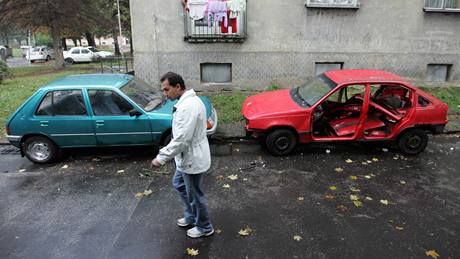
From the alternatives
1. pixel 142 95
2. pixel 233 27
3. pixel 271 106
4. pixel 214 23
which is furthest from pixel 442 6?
pixel 142 95

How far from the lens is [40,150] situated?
6031 millimetres

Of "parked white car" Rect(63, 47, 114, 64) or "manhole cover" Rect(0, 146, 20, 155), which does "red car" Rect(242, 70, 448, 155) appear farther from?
"parked white car" Rect(63, 47, 114, 64)

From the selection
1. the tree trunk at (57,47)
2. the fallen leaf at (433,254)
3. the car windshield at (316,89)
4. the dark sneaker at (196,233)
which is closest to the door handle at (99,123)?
the dark sneaker at (196,233)

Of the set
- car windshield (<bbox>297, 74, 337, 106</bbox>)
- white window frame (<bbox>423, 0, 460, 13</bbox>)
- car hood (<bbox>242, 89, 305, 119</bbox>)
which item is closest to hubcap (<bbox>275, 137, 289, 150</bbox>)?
car hood (<bbox>242, 89, 305, 119</bbox>)

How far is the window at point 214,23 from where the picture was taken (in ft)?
32.0

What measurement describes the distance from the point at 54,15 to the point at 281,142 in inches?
863

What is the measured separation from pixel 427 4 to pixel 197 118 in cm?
1029

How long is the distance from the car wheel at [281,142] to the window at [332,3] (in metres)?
5.70

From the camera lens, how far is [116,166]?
5910 mm

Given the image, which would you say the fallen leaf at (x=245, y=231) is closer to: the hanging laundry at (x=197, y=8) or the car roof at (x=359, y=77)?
the car roof at (x=359, y=77)

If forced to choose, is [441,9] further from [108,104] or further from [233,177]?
[108,104]

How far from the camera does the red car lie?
5891 millimetres

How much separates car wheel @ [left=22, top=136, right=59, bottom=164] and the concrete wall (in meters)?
4.82

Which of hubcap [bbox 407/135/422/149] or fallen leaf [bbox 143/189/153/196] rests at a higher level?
hubcap [bbox 407/135/422/149]
